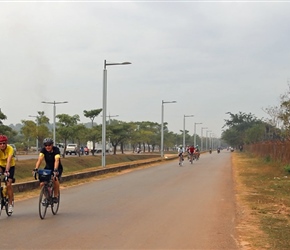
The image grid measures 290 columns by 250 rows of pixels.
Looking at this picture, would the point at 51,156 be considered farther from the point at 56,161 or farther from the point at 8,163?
the point at 8,163

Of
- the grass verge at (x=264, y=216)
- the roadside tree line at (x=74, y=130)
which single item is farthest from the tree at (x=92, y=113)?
the grass verge at (x=264, y=216)

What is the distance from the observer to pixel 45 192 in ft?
33.6

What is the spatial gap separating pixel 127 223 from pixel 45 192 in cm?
191

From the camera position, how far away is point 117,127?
5462cm

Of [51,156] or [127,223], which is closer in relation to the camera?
[127,223]

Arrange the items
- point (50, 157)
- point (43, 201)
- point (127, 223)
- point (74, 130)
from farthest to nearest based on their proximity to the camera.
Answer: point (74, 130) → point (50, 157) → point (43, 201) → point (127, 223)

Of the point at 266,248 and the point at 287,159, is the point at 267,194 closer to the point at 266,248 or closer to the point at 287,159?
the point at 266,248

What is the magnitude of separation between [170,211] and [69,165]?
82.1 feet

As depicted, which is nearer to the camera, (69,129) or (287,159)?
(287,159)

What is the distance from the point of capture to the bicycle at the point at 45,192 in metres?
10.0

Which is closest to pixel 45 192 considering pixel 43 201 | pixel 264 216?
pixel 43 201

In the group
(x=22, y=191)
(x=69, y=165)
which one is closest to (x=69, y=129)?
(x=69, y=165)

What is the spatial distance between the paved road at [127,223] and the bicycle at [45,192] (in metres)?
0.24

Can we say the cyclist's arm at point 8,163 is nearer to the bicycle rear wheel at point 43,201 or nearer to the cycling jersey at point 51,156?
the cycling jersey at point 51,156
